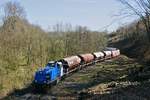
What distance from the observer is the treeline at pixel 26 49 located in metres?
35.2

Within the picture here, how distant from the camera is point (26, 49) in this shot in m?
46.9

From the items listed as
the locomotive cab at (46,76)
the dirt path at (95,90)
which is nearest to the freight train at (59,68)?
the locomotive cab at (46,76)

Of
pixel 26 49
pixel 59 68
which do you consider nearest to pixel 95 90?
pixel 59 68

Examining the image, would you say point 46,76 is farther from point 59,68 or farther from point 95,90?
point 95,90

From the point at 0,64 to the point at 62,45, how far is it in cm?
2134

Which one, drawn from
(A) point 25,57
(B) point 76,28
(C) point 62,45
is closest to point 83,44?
(B) point 76,28

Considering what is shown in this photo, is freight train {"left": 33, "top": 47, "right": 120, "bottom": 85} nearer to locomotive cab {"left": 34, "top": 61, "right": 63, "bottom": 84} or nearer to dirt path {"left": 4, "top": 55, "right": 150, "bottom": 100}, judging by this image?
locomotive cab {"left": 34, "top": 61, "right": 63, "bottom": 84}

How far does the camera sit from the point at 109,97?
19281 millimetres

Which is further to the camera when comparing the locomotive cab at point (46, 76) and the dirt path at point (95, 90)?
the locomotive cab at point (46, 76)

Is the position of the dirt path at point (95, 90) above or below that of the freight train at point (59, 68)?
below

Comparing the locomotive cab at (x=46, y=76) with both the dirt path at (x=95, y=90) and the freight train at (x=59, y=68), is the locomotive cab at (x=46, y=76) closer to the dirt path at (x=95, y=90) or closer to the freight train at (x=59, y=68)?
the freight train at (x=59, y=68)

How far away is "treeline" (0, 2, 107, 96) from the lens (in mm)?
35250

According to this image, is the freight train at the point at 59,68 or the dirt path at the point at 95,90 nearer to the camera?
the dirt path at the point at 95,90

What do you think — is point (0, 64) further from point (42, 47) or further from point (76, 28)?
point (76, 28)
